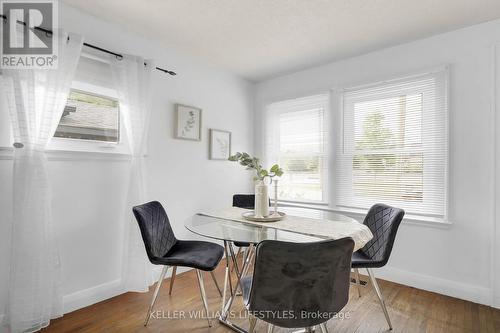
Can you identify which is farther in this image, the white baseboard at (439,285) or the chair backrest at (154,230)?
the white baseboard at (439,285)

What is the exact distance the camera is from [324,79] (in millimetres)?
3408

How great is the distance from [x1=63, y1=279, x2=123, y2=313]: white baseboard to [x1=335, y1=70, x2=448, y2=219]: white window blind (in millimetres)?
2633

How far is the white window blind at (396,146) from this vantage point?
2662mm

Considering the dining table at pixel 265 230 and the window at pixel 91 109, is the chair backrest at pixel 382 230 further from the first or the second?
the window at pixel 91 109

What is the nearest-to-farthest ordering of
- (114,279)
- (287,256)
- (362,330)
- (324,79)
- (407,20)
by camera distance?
(287,256)
(362,330)
(407,20)
(114,279)
(324,79)

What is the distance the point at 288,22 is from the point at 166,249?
2281 millimetres

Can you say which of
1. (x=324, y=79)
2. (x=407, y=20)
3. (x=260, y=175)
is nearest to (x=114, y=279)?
(x=260, y=175)

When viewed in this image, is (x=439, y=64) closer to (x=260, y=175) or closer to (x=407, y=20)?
(x=407, y=20)

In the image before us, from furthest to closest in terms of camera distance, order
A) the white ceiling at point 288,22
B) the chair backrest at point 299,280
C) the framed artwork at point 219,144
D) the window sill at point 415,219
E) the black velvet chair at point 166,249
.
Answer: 1. the framed artwork at point 219,144
2. the window sill at point 415,219
3. the white ceiling at point 288,22
4. the black velvet chair at point 166,249
5. the chair backrest at point 299,280

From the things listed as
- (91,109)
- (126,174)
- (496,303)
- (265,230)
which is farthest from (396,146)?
(91,109)

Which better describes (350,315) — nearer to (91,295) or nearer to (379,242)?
(379,242)

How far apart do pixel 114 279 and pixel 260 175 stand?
1730mm

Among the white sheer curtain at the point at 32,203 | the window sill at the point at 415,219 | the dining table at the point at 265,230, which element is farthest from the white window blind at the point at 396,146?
the white sheer curtain at the point at 32,203

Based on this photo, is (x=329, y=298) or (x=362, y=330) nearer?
(x=329, y=298)
